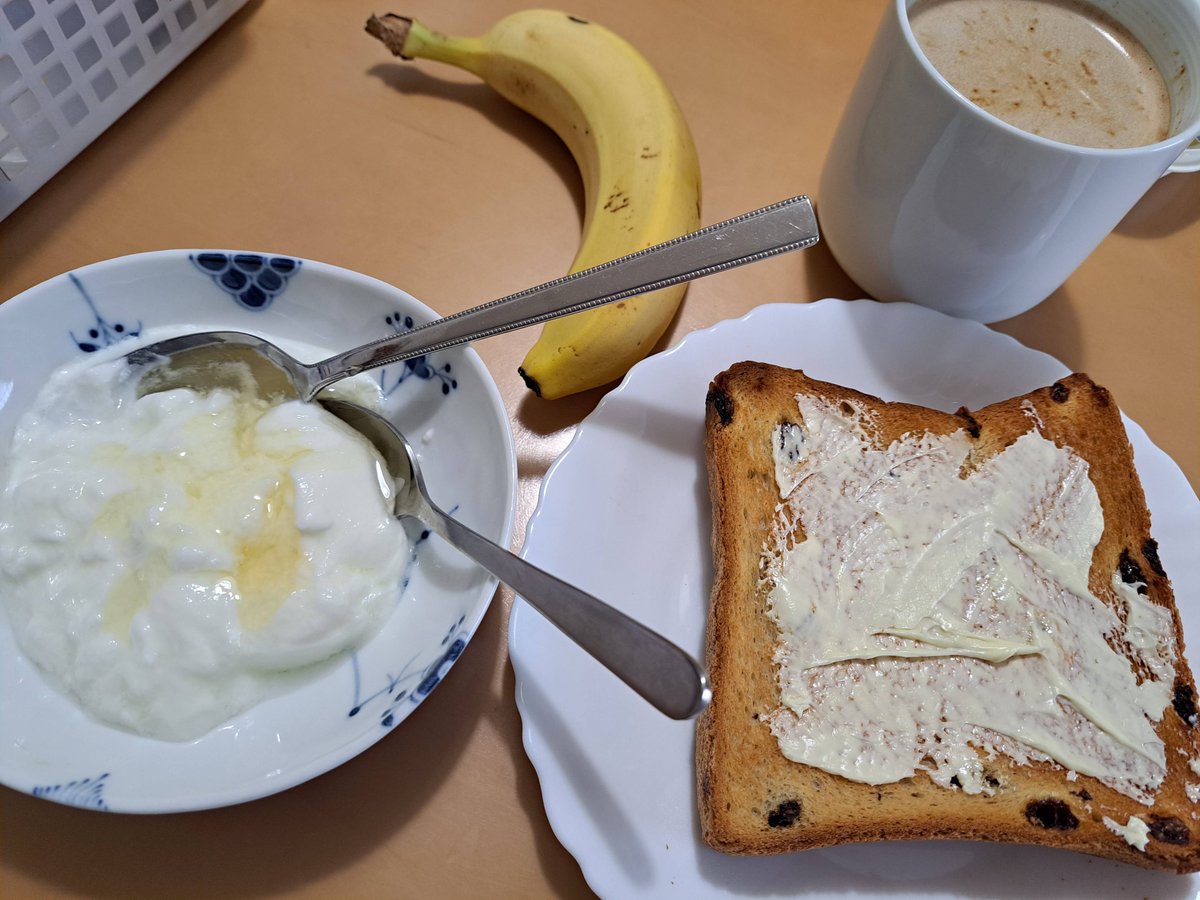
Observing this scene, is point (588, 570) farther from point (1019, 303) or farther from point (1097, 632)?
point (1019, 303)

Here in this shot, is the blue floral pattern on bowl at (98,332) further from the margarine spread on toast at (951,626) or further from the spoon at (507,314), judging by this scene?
the margarine spread on toast at (951,626)

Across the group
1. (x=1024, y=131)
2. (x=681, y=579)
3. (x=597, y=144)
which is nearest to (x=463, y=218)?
(x=597, y=144)

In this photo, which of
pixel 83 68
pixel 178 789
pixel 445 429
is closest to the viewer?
pixel 178 789

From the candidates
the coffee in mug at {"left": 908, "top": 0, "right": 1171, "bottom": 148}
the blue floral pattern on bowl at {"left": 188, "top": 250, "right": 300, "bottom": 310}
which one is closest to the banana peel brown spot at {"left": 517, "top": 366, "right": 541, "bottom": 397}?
the blue floral pattern on bowl at {"left": 188, "top": 250, "right": 300, "bottom": 310}

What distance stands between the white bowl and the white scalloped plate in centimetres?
8

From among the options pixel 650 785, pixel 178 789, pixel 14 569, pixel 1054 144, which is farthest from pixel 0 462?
pixel 1054 144

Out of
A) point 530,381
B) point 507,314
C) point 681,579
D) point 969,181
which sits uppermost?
point 969,181

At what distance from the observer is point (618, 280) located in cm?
88

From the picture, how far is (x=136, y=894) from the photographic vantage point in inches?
31.7

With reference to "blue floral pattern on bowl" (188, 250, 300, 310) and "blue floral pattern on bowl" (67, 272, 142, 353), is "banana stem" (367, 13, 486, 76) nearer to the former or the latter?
"blue floral pattern on bowl" (188, 250, 300, 310)

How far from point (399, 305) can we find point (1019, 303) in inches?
29.0

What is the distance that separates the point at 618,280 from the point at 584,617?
0.36m

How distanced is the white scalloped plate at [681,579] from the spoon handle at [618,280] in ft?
0.44

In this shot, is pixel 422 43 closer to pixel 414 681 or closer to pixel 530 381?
pixel 530 381
